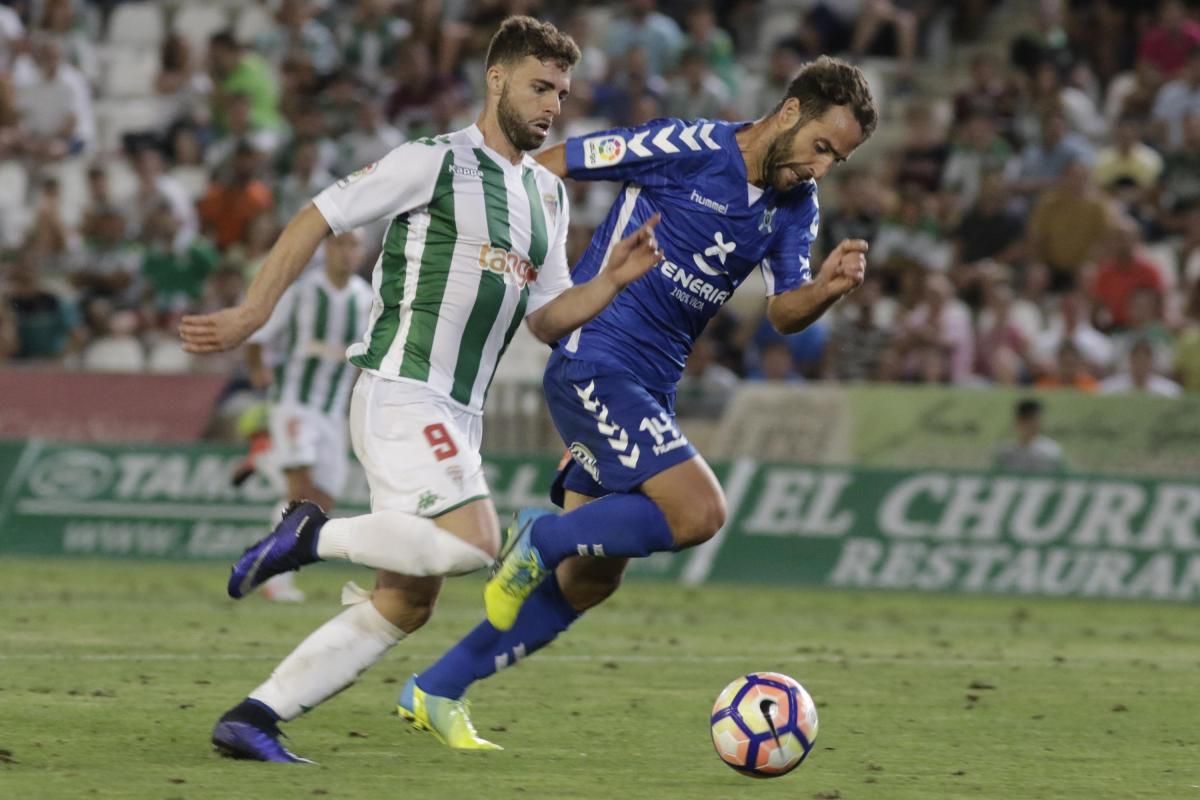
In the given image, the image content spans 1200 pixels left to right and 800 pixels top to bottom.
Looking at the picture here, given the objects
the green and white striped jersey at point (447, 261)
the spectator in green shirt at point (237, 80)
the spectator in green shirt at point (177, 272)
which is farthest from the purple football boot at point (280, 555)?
the spectator in green shirt at point (237, 80)

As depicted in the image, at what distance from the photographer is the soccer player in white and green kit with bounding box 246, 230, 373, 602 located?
523 inches

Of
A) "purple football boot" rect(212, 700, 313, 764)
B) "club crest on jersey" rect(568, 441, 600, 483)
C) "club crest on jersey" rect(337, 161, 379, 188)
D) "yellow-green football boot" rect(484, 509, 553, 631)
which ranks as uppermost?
"club crest on jersey" rect(337, 161, 379, 188)

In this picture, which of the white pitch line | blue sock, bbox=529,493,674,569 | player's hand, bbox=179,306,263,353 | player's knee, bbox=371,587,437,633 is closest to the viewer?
player's hand, bbox=179,306,263,353

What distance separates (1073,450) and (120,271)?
27.9 ft

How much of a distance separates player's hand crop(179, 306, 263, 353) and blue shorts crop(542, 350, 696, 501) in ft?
5.22

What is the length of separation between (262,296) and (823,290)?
6.70ft

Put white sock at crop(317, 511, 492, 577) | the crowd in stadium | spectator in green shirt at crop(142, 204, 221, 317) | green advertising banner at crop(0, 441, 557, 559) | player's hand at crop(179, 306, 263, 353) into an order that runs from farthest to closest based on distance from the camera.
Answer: spectator in green shirt at crop(142, 204, 221, 317), the crowd in stadium, green advertising banner at crop(0, 441, 557, 559), white sock at crop(317, 511, 492, 577), player's hand at crop(179, 306, 263, 353)

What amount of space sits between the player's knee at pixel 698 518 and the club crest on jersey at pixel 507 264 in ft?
3.16

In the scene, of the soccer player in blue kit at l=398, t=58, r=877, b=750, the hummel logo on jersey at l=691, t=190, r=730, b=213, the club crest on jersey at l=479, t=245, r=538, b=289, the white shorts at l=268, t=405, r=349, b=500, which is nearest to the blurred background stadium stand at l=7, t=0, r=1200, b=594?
the white shorts at l=268, t=405, r=349, b=500

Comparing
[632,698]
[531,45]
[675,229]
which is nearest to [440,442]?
[531,45]

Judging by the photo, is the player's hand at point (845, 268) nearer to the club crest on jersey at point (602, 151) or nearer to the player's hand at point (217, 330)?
the club crest on jersey at point (602, 151)

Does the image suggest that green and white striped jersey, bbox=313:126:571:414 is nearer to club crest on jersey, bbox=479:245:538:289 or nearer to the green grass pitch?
club crest on jersey, bbox=479:245:538:289

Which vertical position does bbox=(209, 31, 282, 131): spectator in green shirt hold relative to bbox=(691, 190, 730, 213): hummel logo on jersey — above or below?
below

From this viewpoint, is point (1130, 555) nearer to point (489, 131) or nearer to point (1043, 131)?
point (1043, 131)
